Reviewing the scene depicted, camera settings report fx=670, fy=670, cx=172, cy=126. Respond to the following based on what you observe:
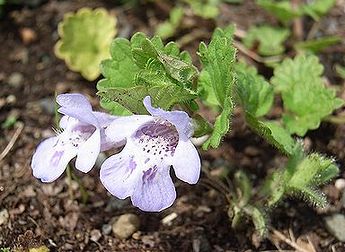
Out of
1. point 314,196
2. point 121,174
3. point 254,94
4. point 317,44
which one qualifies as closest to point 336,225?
point 314,196

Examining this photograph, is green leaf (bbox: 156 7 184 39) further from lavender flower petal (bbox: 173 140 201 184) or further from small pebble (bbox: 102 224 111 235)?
lavender flower petal (bbox: 173 140 201 184)

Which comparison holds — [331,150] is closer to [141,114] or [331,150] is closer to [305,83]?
[305,83]

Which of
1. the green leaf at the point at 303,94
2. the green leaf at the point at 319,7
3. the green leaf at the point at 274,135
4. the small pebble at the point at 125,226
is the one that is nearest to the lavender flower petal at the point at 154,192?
the green leaf at the point at 274,135

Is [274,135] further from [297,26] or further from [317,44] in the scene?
[297,26]

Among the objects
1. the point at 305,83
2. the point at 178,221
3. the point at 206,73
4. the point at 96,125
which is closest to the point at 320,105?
the point at 305,83

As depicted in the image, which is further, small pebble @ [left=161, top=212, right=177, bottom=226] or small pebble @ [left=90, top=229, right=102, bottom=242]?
small pebble @ [left=161, top=212, right=177, bottom=226]

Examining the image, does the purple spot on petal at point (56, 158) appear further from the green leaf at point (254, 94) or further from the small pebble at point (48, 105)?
the small pebble at point (48, 105)

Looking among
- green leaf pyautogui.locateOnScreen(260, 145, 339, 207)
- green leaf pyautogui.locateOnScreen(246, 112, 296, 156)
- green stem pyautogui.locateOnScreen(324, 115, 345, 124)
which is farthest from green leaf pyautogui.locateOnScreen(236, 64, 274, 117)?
green stem pyautogui.locateOnScreen(324, 115, 345, 124)
